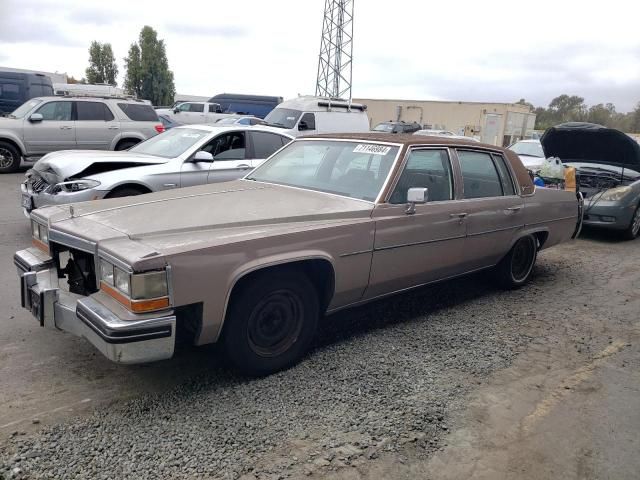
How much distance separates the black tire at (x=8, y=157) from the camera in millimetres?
12156

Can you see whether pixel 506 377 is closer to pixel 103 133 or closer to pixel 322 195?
pixel 322 195

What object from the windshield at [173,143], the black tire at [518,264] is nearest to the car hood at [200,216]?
the black tire at [518,264]

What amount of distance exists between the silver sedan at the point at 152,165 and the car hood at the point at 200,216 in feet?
7.92

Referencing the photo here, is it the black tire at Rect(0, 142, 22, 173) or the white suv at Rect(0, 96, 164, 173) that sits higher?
the white suv at Rect(0, 96, 164, 173)

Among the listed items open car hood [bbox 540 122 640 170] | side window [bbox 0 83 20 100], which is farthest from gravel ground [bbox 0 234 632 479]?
side window [bbox 0 83 20 100]

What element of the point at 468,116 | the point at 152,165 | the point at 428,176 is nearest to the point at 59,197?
the point at 152,165

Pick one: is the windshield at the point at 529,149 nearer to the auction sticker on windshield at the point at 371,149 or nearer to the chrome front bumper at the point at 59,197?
the auction sticker on windshield at the point at 371,149

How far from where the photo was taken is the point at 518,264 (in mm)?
5625

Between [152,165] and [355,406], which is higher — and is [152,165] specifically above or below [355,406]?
above

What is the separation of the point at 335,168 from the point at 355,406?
2.06 metres

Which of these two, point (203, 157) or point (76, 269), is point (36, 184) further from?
point (76, 269)

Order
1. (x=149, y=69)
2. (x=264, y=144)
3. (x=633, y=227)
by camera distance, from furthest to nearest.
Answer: (x=149, y=69)
(x=633, y=227)
(x=264, y=144)

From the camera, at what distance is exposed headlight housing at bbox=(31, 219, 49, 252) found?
3.64 metres

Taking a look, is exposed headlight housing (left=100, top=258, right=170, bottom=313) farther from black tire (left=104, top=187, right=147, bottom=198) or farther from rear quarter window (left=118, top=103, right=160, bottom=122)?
rear quarter window (left=118, top=103, right=160, bottom=122)
